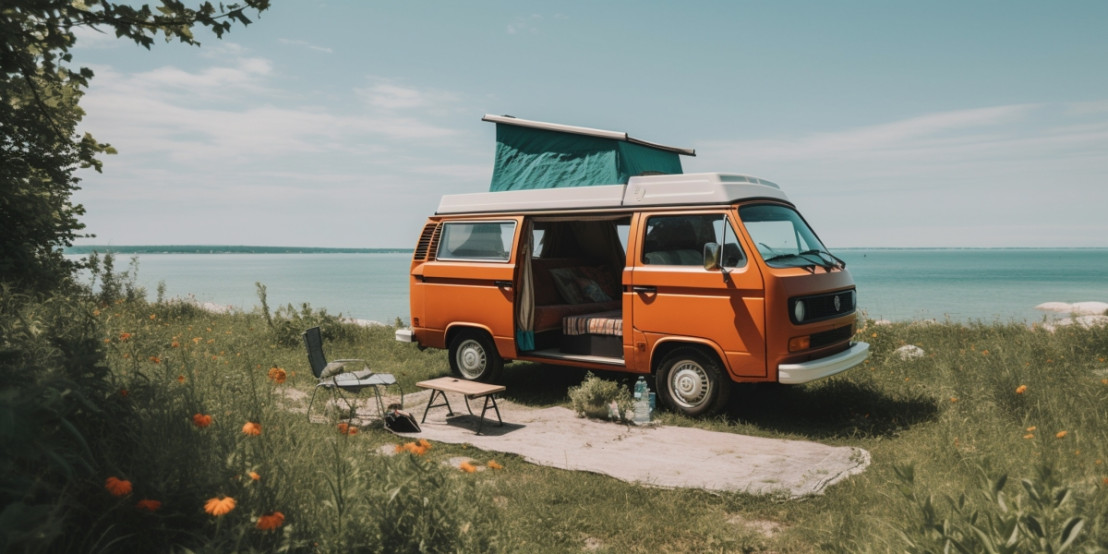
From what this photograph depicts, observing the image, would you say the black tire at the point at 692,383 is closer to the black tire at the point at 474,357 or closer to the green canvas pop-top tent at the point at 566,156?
the green canvas pop-top tent at the point at 566,156

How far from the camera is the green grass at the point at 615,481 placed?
2.89 metres

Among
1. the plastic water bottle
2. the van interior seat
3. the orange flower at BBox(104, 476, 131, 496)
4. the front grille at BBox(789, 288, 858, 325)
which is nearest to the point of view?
the orange flower at BBox(104, 476, 131, 496)

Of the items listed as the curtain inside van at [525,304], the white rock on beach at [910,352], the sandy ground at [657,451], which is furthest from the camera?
the white rock on beach at [910,352]

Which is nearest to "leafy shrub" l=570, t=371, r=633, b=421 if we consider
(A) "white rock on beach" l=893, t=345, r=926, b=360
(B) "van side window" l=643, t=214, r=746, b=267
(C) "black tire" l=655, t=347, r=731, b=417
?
(C) "black tire" l=655, t=347, r=731, b=417

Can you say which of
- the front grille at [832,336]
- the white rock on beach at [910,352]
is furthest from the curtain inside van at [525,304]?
the white rock on beach at [910,352]

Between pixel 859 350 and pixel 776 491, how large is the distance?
139 inches

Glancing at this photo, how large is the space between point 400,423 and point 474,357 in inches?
90.5

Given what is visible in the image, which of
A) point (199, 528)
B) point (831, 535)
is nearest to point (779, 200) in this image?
point (831, 535)

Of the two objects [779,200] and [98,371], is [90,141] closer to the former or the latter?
[98,371]

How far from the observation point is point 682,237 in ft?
27.2

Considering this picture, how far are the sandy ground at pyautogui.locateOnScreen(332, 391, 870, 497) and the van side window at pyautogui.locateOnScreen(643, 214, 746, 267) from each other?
188cm

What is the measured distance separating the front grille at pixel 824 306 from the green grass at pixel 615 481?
3.54ft

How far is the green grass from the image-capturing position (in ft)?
9.47

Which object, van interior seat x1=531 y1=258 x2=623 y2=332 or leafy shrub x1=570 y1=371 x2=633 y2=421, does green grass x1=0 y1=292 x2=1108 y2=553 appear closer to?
leafy shrub x1=570 y1=371 x2=633 y2=421
